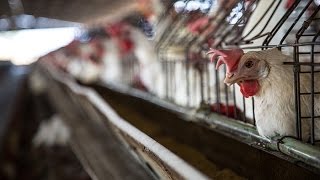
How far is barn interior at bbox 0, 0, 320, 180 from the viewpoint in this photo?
81 cm

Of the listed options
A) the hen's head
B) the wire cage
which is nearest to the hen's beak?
the hen's head

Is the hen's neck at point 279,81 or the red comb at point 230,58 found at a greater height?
the red comb at point 230,58

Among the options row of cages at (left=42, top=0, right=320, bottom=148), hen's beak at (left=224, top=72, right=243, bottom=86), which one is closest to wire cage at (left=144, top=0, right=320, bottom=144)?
row of cages at (left=42, top=0, right=320, bottom=148)

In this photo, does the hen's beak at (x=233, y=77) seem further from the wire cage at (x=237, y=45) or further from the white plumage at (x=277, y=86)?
the wire cage at (x=237, y=45)

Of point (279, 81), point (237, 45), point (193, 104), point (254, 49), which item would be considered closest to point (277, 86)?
point (279, 81)

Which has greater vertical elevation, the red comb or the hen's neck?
the red comb

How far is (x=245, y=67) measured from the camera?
824 mm

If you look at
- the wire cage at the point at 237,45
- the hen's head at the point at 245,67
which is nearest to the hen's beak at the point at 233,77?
the hen's head at the point at 245,67

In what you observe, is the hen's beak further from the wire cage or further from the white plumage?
the wire cage

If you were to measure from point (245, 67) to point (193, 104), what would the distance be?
89cm

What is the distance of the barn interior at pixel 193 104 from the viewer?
31.8 inches

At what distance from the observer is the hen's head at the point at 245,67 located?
2.69 feet

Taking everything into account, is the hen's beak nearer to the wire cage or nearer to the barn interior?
the barn interior

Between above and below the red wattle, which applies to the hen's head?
above
